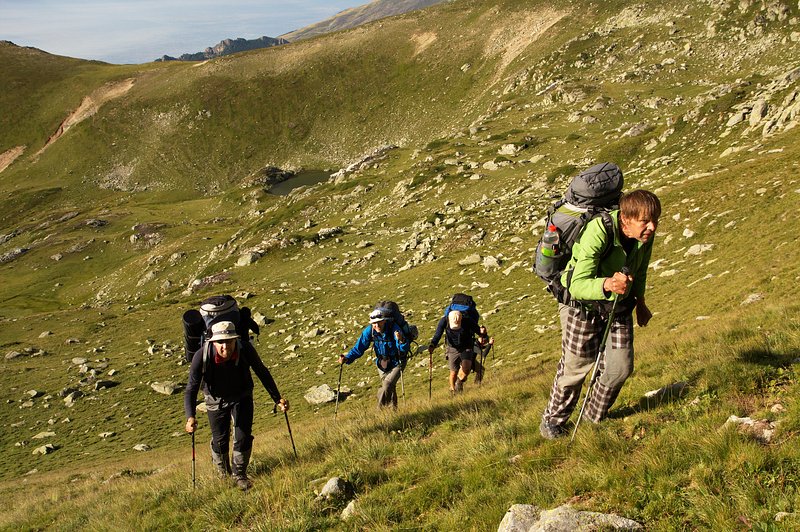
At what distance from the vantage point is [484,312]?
24016 mm

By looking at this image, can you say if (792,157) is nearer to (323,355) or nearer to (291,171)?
(323,355)

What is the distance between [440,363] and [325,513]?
1485 cm

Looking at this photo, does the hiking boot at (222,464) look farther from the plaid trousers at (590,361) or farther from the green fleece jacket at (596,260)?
the green fleece jacket at (596,260)

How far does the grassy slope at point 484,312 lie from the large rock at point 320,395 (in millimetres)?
1553

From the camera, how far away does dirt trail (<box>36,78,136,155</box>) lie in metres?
136

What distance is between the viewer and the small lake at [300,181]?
99675 mm

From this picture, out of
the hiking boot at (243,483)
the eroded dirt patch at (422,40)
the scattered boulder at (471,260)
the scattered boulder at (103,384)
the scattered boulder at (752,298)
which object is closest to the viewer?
the hiking boot at (243,483)

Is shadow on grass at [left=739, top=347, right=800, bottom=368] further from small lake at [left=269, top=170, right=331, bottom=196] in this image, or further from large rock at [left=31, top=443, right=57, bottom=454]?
small lake at [left=269, top=170, right=331, bottom=196]

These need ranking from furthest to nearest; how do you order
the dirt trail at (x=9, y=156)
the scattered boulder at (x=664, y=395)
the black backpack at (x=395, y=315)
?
the dirt trail at (x=9, y=156) < the black backpack at (x=395, y=315) < the scattered boulder at (x=664, y=395)

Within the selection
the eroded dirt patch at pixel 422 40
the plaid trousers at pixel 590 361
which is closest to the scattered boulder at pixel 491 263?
the plaid trousers at pixel 590 361

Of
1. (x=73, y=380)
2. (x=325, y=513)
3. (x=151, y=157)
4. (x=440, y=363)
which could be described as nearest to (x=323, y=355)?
(x=440, y=363)

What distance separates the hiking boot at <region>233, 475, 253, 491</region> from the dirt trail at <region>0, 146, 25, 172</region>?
167 m

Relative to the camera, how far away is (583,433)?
6094 mm

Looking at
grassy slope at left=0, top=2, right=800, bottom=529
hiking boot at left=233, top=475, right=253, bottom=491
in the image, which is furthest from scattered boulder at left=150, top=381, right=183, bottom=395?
hiking boot at left=233, top=475, right=253, bottom=491
